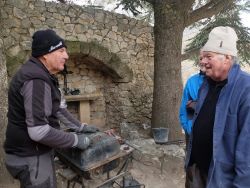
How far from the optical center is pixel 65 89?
627 centimetres

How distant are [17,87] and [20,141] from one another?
1.13 ft

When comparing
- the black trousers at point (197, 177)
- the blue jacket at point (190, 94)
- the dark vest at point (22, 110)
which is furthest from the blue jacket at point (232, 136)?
the dark vest at point (22, 110)

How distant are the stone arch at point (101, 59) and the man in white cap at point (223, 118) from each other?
422cm

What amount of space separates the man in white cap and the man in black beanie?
0.84 meters

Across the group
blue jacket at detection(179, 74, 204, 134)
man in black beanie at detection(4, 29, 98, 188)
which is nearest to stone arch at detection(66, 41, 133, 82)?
blue jacket at detection(179, 74, 204, 134)

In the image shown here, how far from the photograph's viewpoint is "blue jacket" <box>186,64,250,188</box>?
154 cm

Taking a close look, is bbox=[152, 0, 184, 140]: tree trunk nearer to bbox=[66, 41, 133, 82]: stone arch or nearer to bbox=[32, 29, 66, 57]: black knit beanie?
bbox=[66, 41, 133, 82]: stone arch

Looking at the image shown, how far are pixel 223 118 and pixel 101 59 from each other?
4633mm

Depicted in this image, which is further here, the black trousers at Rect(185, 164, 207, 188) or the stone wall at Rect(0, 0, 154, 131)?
the stone wall at Rect(0, 0, 154, 131)

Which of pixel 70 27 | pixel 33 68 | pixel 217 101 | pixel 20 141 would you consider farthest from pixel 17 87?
pixel 70 27

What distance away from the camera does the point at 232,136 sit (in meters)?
1.61

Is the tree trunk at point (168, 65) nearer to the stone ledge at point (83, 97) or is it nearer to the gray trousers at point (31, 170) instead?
the stone ledge at point (83, 97)

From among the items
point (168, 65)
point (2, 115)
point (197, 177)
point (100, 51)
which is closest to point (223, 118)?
point (197, 177)

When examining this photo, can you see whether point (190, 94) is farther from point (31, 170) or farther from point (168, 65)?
point (168, 65)
